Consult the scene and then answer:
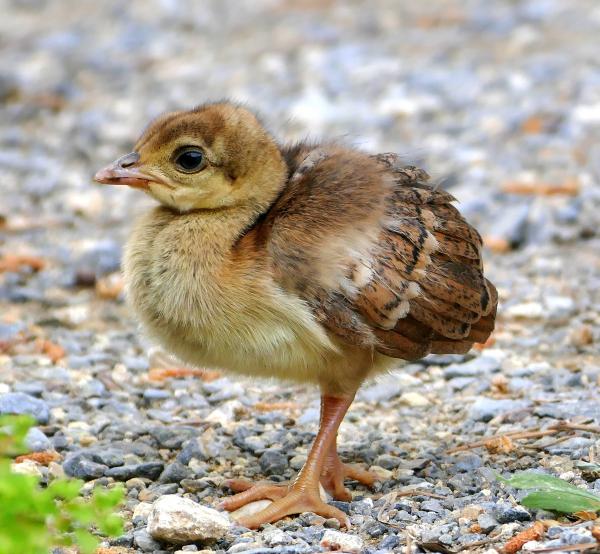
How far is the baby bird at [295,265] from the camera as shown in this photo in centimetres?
372

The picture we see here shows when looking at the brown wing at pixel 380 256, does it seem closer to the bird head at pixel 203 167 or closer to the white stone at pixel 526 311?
the bird head at pixel 203 167

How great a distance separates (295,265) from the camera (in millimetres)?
3715

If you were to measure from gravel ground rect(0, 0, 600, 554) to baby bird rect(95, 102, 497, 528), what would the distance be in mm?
346

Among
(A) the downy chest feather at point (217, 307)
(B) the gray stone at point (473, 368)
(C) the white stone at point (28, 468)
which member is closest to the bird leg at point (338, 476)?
(A) the downy chest feather at point (217, 307)

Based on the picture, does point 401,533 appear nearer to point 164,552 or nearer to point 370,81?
point 164,552

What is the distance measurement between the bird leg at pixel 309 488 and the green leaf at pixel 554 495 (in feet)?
1.93

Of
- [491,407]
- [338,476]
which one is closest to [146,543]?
[338,476]

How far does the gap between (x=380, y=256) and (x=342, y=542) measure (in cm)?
95

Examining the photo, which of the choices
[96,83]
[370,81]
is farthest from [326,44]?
[96,83]

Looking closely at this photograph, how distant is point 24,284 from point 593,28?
256 inches

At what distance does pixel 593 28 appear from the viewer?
10.6 m

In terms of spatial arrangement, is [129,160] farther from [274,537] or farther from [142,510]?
[274,537]

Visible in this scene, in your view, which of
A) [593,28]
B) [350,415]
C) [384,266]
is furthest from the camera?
[593,28]

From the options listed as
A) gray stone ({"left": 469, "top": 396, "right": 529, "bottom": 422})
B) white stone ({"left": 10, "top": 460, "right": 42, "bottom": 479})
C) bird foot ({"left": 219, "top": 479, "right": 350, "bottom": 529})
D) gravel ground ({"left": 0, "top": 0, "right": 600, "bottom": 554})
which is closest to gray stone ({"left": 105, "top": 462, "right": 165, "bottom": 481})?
gravel ground ({"left": 0, "top": 0, "right": 600, "bottom": 554})
